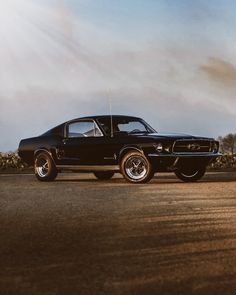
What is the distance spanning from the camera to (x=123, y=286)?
529 centimetres

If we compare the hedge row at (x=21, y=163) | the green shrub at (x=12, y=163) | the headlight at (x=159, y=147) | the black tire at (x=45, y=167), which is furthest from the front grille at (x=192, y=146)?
the green shrub at (x=12, y=163)

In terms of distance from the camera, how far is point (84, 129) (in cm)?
1702

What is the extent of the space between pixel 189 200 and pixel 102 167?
4681 millimetres

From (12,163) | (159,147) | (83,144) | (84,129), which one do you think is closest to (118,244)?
(159,147)

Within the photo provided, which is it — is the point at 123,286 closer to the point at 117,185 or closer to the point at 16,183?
the point at 117,185

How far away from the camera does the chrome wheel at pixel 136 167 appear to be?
1559 centimetres

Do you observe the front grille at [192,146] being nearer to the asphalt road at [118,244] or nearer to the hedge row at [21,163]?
the asphalt road at [118,244]

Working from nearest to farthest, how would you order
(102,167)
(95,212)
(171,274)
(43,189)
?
1. (171,274)
2. (95,212)
3. (43,189)
4. (102,167)

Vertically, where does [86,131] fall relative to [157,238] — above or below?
above

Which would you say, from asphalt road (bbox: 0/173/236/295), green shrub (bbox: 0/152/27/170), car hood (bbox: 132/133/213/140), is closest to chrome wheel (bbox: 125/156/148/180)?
car hood (bbox: 132/133/213/140)

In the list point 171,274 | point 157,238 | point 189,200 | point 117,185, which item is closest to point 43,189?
point 117,185

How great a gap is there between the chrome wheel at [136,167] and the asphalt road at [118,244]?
8.53 ft

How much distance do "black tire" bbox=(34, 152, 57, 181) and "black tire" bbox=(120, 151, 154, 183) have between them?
227 cm

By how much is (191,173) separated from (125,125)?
2.00 meters
